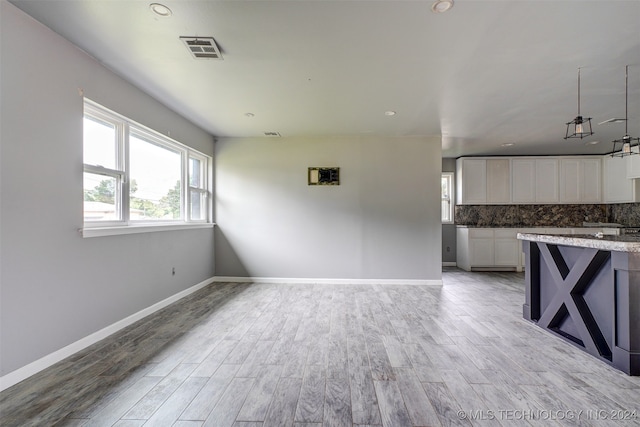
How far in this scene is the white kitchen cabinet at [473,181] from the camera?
20.5ft

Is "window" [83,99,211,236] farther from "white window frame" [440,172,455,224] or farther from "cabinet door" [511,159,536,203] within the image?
"cabinet door" [511,159,536,203]

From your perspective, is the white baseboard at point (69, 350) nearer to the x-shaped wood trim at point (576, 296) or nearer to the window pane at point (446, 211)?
the x-shaped wood trim at point (576, 296)

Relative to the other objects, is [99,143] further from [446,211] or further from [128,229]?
[446,211]

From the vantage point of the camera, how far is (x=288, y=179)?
16.5ft

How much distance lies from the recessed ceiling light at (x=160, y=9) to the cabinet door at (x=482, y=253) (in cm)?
624

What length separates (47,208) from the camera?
2.20 m

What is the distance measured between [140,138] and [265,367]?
2963mm

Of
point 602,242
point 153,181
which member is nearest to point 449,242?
point 602,242

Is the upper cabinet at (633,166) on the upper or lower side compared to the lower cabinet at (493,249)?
upper

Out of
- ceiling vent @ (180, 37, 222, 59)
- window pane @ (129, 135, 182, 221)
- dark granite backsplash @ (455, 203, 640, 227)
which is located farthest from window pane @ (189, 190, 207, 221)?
dark granite backsplash @ (455, 203, 640, 227)

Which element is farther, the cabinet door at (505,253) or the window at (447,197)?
the window at (447,197)

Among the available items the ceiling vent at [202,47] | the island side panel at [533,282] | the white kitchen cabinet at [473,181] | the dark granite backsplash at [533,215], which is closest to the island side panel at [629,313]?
the island side panel at [533,282]

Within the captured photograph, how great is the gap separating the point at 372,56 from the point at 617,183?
6.47 metres

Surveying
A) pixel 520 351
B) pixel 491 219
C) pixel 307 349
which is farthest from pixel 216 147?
pixel 491 219
